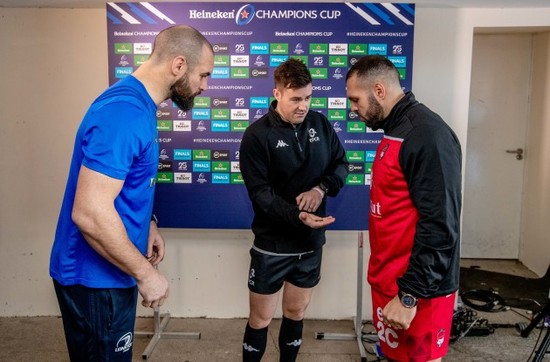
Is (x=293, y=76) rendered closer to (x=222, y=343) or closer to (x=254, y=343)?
(x=254, y=343)

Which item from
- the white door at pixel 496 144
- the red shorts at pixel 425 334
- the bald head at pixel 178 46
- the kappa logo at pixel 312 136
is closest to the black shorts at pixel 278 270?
the kappa logo at pixel 312 136

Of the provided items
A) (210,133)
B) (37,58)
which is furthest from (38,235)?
(210,133)

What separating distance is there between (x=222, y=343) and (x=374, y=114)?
1.81 metres

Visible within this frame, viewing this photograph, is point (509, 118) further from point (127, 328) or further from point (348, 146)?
point (127, 328)

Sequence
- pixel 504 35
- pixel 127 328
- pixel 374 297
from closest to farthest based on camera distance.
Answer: pixel 127 328
pixel 374 297
pixel 504 35

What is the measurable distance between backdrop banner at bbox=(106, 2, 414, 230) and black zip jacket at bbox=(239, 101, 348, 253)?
581 millimetres

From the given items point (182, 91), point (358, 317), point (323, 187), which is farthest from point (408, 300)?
point (358, 317)

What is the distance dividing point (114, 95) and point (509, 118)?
156 inches

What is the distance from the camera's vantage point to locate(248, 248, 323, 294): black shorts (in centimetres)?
221

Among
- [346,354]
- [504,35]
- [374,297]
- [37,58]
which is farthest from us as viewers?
[504,35]

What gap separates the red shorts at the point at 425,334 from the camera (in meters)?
1.59

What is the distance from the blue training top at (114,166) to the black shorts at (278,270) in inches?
31.3

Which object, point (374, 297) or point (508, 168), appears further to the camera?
point (508, 168)

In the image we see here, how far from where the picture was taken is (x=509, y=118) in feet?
14.5
